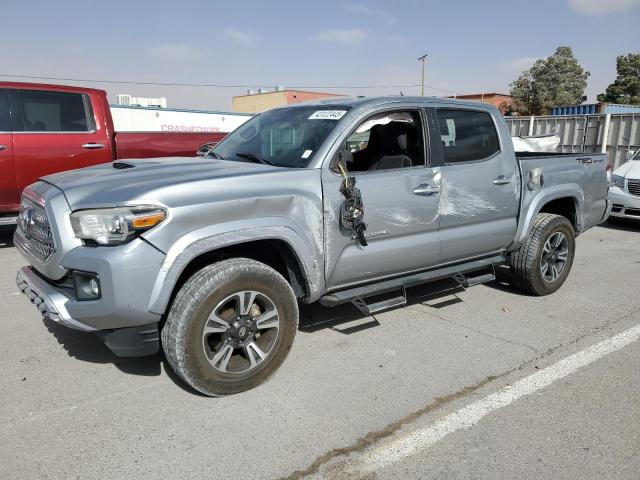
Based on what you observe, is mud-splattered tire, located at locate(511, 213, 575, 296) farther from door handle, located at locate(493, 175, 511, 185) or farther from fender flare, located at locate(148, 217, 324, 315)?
fender flare, located at locate(148, 217, 324, 315)

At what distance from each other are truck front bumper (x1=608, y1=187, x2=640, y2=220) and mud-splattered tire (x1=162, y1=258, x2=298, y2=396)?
8328mm

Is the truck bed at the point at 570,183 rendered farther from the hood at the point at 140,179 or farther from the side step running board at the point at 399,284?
the hood at the point at 140,179

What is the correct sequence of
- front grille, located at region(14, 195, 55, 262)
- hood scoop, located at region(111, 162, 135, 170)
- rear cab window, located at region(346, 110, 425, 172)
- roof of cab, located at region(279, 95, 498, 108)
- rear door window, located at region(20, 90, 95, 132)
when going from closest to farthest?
front grille, located at region(14, 195, 55, 262), hood scoop, located at region(111, 162, 135, 170), roof of cab, located at region(279, 95, 498, 108), rear cab window, located at region(346, 110, 425, 172), rear door window, located at region(20, 90, 95, 132)

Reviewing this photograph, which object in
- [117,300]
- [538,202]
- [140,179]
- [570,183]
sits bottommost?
[117,300]

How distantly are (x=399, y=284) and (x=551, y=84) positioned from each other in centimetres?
5073

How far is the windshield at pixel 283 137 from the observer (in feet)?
12.1

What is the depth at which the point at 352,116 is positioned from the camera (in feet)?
12.3

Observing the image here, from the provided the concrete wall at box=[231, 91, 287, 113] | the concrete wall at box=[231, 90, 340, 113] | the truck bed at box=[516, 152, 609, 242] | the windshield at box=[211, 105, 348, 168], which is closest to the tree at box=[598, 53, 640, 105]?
the concrete wall at box=[231, 90, 340, 113]

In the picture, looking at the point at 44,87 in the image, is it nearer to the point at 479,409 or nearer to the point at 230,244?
the point at 230,244

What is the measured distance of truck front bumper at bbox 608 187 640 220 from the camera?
30.4ft

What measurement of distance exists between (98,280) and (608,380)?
3.29 metres

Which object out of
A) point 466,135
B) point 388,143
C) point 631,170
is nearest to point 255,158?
point 388,143

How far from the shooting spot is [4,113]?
6.44 m

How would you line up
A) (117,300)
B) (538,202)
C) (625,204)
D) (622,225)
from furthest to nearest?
(622,225) < (625,204) < (538,202) < (117,300)
